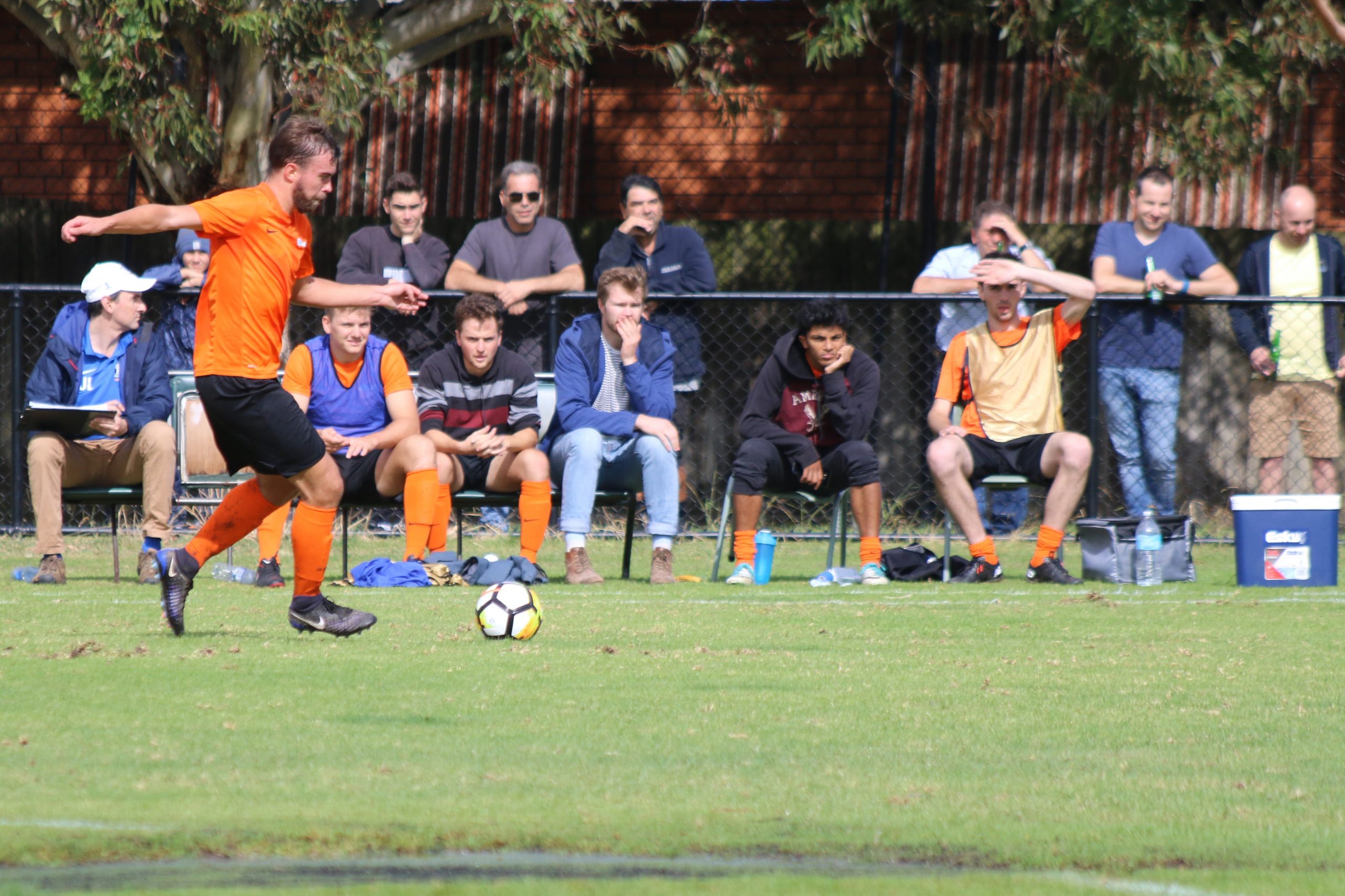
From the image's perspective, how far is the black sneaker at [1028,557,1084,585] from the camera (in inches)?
376

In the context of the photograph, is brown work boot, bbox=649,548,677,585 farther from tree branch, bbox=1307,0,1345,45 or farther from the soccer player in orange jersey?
tree branch, bbox=1307,0,1345,45

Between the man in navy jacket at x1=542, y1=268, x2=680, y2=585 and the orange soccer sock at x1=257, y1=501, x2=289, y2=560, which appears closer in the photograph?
the orange soccer sock at x1=257, y1=501, x2=289, y2=560

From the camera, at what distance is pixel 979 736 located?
4863mm

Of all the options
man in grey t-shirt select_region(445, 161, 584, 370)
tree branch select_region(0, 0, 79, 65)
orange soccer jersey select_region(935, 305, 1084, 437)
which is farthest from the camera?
tree branch select_region(0, 0, 79, 65)

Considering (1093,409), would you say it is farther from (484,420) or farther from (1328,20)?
(1328,20)

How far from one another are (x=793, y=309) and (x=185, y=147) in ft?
15.1

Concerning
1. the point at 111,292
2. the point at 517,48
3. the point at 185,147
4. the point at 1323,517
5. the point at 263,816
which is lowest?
the point at 263,816

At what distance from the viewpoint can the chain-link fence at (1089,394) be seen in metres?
11.2

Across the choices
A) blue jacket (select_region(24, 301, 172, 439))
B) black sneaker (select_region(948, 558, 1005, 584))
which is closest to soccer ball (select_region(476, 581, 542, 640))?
black sneaker (select_region(948, 558, 1005, 584))

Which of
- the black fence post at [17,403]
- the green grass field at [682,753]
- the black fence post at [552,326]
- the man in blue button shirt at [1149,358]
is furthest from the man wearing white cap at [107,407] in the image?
the man in blue button shirt at [1149,358]

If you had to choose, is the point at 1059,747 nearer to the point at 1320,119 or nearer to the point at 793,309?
the point at 793,309

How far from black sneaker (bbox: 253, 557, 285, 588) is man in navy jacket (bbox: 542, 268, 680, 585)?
159 centimetres

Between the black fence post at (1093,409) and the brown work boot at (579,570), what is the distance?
11.4 feet

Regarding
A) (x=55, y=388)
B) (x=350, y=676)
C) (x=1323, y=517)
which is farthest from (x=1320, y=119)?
(x=350, y=676)
